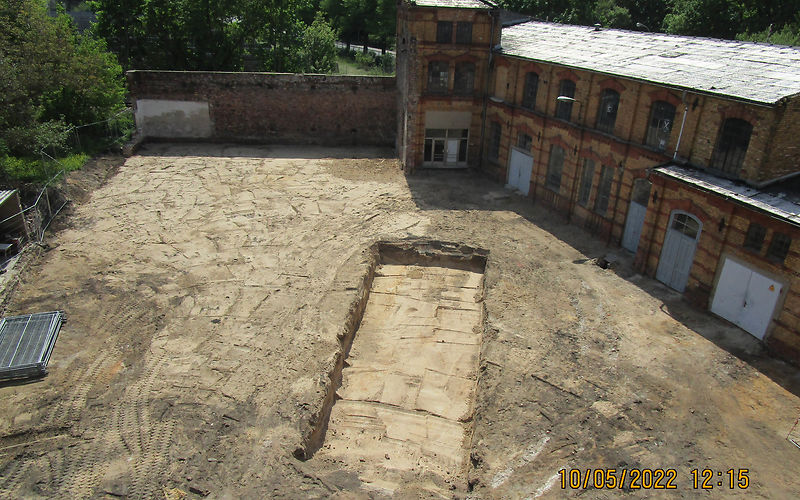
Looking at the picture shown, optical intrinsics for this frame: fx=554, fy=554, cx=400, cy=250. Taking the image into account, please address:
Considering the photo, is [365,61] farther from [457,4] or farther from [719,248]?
[719,248]

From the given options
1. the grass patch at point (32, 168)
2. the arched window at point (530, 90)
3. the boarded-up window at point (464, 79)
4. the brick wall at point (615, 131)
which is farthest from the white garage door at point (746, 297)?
the grass patch at point (32, 168)

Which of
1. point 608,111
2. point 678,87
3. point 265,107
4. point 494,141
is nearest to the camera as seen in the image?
point 678,87

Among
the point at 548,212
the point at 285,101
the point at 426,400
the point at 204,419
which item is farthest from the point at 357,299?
the point at 285,101

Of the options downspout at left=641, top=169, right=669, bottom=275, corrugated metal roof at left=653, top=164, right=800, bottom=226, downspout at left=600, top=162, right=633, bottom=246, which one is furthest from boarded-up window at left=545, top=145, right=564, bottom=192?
corrugated metal roof at left=653, top=164, right=800, bottom=226

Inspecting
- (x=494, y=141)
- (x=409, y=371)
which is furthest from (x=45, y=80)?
(x=409, y=371)

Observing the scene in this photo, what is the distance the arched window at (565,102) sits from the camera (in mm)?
21703

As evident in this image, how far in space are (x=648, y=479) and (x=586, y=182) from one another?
525 inches

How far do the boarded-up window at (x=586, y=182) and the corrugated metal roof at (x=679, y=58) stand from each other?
3.60 m

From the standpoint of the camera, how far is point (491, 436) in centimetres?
1175

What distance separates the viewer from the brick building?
48.1ft

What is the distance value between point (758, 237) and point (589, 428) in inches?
292

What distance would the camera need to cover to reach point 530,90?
2397cm

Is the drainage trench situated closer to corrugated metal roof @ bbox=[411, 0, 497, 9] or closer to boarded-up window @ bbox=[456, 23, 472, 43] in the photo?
boarded-up window @ bbox=[456, 23, 472, 43]

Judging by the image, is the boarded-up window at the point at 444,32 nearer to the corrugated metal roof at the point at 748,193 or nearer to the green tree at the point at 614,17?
the corrugated metal roof at the point at 748,193
